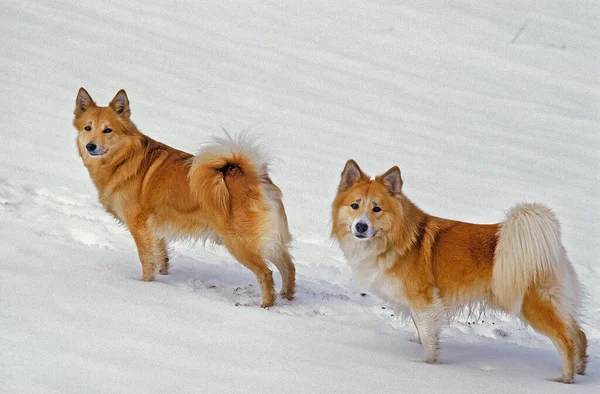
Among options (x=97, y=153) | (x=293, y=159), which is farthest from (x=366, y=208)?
(x=293, y=159)

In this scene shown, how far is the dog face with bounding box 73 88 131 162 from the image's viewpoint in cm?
649

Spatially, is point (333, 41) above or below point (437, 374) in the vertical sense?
above

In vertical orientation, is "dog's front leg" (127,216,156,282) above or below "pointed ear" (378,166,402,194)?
below

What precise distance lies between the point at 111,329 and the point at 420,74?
36.8 ft

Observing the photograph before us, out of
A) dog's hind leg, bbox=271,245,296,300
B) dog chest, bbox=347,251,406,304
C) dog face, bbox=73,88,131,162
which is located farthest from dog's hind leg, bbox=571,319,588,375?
dog face, bbox=73,88,131,162

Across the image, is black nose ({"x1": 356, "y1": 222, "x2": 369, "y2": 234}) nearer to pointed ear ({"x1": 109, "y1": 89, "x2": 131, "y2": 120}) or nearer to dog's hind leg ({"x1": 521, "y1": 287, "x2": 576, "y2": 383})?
dog's hind leg ({"x1": 521, "y1": 287, "x2": 576, "y2": 383})

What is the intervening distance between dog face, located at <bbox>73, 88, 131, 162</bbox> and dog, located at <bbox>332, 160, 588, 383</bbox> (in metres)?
2.14

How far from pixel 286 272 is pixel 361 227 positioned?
1.22 meters

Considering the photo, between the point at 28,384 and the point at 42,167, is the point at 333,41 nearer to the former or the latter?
the point at 42,167

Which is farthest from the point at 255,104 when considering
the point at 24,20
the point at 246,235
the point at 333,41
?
the point at 246,235

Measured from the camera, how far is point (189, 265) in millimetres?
7023

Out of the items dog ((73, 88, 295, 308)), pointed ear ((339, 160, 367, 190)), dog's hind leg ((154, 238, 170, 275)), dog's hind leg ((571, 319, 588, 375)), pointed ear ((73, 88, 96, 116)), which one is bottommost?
dog's hind leg ((154, 238, 170, 275))

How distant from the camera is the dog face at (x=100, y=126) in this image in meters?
6.49

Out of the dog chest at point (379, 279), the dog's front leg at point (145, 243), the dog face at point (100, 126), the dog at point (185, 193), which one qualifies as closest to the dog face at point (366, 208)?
the dog chest at point (379, 279)
